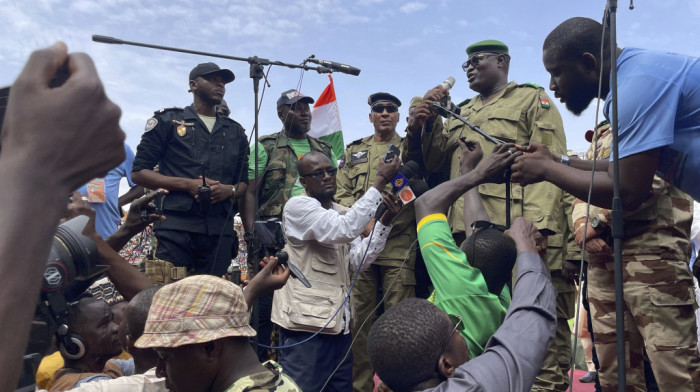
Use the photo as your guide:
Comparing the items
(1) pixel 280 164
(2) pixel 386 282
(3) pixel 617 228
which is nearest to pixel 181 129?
(1) pixel 280 164

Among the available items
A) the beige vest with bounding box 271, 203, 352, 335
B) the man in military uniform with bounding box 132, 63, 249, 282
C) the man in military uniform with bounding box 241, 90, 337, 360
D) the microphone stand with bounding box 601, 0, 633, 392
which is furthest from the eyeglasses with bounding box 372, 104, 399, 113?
the microphone stand with bounding box 601, 0, 633, 392

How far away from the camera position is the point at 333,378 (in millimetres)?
4070

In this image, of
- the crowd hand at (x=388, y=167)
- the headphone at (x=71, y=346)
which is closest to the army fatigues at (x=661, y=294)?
the crowd hand at (x=388, y=167)

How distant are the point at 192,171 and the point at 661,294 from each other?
3537 millimetres

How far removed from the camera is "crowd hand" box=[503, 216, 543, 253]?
6.88 ft

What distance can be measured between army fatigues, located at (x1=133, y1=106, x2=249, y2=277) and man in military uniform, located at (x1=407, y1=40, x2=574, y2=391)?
5.31ft

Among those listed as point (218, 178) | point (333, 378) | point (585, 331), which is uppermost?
point (218, 178)

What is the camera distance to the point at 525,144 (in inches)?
169

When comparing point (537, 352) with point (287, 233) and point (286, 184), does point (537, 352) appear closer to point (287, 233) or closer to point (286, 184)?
point (287, 233)

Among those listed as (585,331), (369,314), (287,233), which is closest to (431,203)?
(287,233)

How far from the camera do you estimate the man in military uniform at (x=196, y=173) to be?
4.61 meters

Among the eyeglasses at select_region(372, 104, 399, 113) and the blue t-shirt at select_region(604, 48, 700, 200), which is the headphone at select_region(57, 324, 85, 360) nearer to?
the blue t-shirt at select_region(604, 48, 700, 200)

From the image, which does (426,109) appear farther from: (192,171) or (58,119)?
(58,119)

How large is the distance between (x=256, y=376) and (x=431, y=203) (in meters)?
1.04
